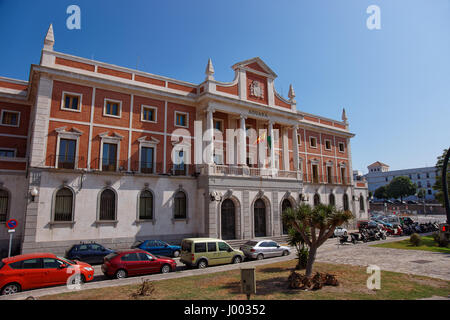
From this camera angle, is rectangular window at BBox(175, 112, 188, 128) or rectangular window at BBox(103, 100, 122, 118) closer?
rectangular window at BBox(103, 100, 122, 118)

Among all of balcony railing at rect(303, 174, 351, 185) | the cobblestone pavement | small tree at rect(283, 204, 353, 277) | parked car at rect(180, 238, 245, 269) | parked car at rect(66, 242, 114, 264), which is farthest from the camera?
balcony railing at rect(303, 174, 351, 185)

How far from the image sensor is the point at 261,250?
20016 mm

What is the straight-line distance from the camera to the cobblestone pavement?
48.0 ft

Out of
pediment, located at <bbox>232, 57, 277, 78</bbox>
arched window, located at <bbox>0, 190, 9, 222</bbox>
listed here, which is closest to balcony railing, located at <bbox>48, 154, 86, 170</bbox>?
arched window, located at <bbox>0, 190, 9, 222</bbox>

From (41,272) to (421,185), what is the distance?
12695cm

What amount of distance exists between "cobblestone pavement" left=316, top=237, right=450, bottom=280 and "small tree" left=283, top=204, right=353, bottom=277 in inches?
204

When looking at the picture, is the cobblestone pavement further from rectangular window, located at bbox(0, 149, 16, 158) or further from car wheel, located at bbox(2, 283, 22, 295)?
rectangular window, located at bbox(0, 149, 16, 158)

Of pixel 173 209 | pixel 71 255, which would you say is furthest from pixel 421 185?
pixel 71 255

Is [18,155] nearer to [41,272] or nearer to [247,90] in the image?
[41,272]

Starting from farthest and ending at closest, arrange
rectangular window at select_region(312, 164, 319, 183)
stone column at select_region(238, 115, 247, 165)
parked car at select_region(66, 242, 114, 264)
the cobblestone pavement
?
rectangular window at select_region(312, 164, 319, 183) < stone column at select_region(238, 115, 247, 165) < parked car at select_region(66, 242, 114, 264) < the cobblestone pavement

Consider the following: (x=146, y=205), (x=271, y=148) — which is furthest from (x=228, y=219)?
(x=271, y=148)

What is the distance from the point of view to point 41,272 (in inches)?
484

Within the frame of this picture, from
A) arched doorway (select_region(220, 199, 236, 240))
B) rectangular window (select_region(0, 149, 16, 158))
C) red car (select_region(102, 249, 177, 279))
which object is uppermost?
rectangular window (select_region(0, 149, 16, 158))

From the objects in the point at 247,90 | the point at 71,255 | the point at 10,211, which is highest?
the point at 247,90
